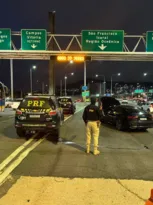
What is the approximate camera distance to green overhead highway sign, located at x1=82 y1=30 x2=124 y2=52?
2447 cm

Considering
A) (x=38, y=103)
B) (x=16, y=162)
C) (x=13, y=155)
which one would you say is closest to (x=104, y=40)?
(x=38, y=103)

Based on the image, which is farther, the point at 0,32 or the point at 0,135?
Answer: the point at 0,32

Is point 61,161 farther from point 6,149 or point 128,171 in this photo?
point 6,149

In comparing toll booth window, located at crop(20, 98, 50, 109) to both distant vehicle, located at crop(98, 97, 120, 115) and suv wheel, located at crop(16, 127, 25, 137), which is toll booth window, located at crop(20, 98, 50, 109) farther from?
distant vehicle, located at crop(98, 97, 120, 115)

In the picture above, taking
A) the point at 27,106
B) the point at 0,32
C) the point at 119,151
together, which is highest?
the point at 0,32

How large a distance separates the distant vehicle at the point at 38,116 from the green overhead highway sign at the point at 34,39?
13057mm

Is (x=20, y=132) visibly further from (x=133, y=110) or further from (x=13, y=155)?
(x=133, y=110)

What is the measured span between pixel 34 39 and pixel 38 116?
45.7 feet

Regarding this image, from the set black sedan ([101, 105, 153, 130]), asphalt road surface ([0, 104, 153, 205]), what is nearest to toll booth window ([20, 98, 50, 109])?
asphalt road surface ([0, 104, 153, 205])

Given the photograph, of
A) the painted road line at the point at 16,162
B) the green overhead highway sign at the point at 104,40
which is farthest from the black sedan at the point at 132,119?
the green overhead highway sign at the point at 104,40

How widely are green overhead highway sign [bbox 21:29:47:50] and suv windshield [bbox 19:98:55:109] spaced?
13.0 meters

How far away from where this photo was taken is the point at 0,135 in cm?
1364

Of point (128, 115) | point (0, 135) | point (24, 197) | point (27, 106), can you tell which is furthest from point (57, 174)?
point (128, 115)

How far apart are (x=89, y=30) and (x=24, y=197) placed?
20632mm
